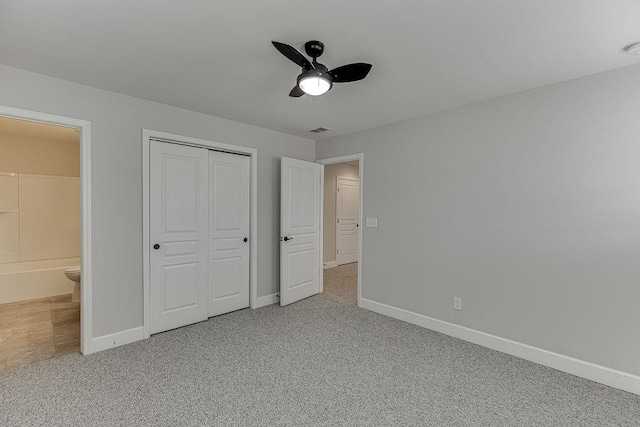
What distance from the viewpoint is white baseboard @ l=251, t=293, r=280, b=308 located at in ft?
13.5

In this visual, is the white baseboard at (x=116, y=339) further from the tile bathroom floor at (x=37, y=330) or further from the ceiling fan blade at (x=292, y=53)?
the ceiling fan blade at (x=292, y=53)

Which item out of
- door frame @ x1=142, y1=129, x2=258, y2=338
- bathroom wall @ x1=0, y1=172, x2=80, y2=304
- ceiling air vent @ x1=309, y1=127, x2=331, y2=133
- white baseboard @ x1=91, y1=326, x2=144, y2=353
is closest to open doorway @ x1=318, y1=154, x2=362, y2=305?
ceiling air vent @ x1=309, y1=127, x2=331, y2=133

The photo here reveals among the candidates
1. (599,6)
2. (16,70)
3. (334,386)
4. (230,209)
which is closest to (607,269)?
(599,6)

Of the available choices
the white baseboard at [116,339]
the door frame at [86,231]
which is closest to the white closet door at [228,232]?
the white baseboard at [116,339]

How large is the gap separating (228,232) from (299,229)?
3.36 feet

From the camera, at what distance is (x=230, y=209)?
12.6 feet

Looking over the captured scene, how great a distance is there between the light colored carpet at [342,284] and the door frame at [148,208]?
1289mm

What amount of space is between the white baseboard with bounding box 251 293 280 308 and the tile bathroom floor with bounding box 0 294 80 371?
75.9 inches

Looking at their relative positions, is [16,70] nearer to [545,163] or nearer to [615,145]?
[545,163]

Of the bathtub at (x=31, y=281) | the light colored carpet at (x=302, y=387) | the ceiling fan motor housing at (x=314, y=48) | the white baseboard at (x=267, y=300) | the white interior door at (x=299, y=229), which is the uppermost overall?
the ceiling fan motor housing at (x=314, y=48)

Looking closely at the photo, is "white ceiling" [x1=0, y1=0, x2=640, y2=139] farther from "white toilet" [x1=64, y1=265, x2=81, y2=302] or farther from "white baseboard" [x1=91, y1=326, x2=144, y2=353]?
"white toilet" [x1=64, y1=265, x2=81, y2=302]

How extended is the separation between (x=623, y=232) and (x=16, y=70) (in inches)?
195

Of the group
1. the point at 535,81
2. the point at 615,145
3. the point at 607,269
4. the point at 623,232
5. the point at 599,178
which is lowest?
the point at 607,269

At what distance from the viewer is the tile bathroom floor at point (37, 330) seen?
2.75 metres
